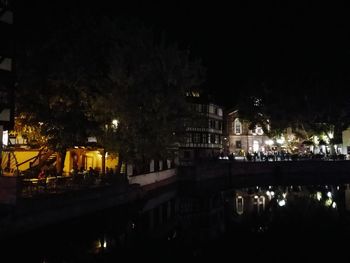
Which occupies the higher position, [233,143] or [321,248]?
[233,143]

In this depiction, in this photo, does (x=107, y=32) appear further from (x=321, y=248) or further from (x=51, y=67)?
(x=321, y=248)

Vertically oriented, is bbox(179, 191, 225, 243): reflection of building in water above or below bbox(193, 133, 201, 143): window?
below

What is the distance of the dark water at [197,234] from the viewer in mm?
19297

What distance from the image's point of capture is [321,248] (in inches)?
829

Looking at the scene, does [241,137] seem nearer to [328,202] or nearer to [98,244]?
[328,202]

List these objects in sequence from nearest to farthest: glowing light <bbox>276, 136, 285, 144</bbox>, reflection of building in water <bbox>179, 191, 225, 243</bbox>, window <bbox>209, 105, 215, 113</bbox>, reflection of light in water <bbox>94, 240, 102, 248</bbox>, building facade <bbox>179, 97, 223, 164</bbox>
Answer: reflection of light in water <bbox>94, 240, 102, 248</bbox>, reflection of building in water <bbox>179, 191, 225, 243</bbox>, building facade <bbox>179, 97, 223, 164</bbox>, window <bbox>209, 105, 215, 113</bbox>, glowing light <bbox>276, 136, 285, 144</bbox>

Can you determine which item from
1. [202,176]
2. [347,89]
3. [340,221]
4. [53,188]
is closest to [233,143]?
[347,89]

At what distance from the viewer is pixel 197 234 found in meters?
24.6

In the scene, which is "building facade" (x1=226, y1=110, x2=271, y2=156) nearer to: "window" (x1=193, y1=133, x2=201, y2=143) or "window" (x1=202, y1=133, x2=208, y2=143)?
"window" (x1=202, y1=133, x2=208, y2=143)

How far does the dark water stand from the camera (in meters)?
19.3

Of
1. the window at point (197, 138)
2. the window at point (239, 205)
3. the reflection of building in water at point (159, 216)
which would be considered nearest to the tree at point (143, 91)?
the reflection of building in water at point (159, 216)

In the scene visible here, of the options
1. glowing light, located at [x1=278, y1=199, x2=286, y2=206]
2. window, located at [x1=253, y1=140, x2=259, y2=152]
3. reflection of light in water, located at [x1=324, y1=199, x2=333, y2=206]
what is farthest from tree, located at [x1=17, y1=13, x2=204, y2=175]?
window, located at [x1=253, y1=140, x2=259, y2=152]

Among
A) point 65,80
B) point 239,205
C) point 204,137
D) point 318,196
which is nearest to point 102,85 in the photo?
point 65,80

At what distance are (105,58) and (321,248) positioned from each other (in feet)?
66.1
